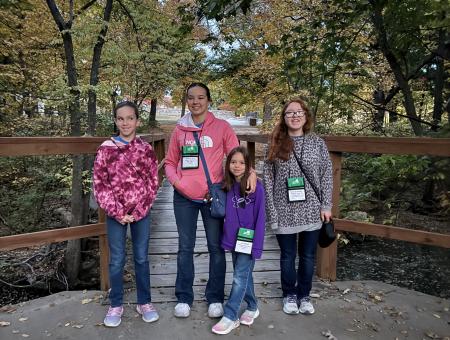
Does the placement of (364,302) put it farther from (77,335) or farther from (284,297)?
(77,335)

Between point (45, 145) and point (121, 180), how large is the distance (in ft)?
2.35

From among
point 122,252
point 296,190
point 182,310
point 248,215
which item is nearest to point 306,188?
point 296,190

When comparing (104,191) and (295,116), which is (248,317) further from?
(295,116)

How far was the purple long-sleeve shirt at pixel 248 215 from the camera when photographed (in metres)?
2.77

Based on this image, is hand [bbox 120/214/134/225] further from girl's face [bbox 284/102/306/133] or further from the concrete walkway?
girl's face [bbox 284/102/306/133]

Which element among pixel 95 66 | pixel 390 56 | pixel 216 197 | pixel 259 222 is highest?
pixel 390 56

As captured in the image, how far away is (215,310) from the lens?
9.73 feet

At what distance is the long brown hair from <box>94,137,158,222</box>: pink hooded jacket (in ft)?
3.04

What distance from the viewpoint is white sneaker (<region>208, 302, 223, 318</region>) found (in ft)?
9.69

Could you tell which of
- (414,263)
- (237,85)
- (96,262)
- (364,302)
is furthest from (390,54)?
(237,85)

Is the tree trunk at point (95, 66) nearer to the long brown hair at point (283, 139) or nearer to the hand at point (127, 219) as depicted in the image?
the hand at point (127, 219)

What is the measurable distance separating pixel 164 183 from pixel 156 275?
5369mm

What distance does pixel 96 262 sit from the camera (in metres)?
6.59

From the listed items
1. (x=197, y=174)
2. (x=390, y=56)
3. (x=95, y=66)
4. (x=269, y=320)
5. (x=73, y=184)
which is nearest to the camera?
(x=197, y=174)
